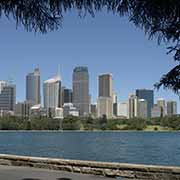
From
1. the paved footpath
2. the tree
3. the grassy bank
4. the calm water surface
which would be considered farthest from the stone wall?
the grassy bank

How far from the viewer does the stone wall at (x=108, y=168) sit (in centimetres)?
1004

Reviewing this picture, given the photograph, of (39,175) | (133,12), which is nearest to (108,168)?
(39,175)

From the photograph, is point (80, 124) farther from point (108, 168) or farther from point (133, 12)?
point (133, 12)

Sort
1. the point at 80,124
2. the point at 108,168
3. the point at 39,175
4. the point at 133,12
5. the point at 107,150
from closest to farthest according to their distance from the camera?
the point at 133,12 < the point at 39,175 < the point at 108,168 < the point at 107,150 < the point at 80,124

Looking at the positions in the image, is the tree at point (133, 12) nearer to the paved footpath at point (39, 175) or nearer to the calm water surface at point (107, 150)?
the paved footpath at point (39, 175)

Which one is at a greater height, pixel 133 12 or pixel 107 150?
pixel 133 12

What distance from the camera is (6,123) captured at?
581 ft

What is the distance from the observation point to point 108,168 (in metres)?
11.0

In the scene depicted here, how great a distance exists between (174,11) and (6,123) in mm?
176928

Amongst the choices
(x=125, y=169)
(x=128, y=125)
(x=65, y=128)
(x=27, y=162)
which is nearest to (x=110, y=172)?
(x=125, y=169)

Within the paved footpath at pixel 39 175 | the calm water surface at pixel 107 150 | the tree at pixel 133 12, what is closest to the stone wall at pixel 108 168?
the paved footpath at pixel 39 175

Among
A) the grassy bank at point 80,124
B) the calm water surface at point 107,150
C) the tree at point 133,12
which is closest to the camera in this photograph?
the tree at point 133,12

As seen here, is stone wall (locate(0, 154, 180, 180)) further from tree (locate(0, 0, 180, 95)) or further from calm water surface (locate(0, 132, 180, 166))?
calm water surface (locate(0, 132, 180, 166))

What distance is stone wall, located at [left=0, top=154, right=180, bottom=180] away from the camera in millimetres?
10039
